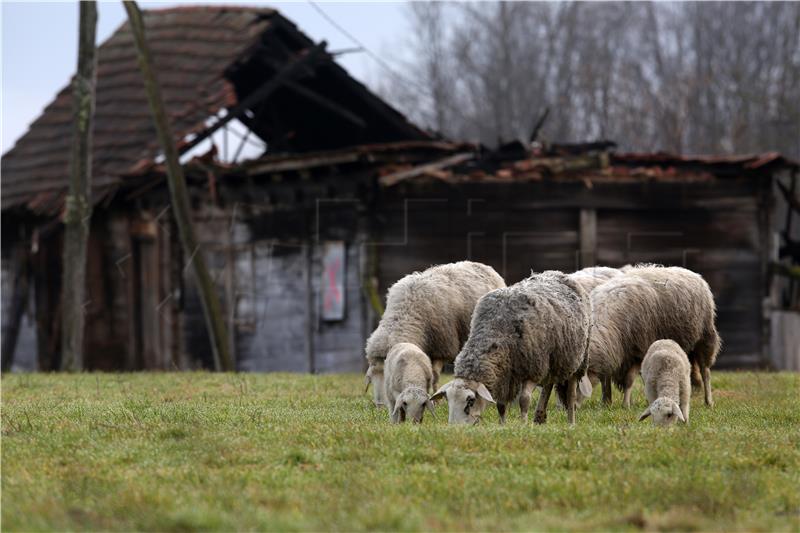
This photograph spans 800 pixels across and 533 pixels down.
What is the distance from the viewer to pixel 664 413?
10500mm

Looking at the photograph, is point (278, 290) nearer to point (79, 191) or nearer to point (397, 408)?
point (79, 191)

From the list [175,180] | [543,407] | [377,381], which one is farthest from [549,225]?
[543,407]

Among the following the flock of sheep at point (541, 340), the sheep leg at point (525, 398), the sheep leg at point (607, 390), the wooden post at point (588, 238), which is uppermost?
the wooden post at point (588, 238)

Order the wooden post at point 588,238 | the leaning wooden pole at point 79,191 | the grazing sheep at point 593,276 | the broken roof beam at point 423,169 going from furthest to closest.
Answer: the wooden post at point 588,238
the broken roof beam at point 423,169
the leaning wooden pole at point 79,191
the grazing sheep at point 593,276

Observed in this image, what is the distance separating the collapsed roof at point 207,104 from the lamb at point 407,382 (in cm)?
1340

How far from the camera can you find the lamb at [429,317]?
12836 millimetres

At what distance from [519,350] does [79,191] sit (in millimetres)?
11769

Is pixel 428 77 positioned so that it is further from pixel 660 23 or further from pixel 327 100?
pixel 327 100

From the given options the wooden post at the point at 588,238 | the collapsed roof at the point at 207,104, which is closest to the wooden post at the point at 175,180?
the collapsed roof at the point at 207,104

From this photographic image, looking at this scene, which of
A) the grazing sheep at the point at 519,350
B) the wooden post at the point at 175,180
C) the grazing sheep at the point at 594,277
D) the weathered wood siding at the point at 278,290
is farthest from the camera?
the weathered wood siding at the point at 278,290

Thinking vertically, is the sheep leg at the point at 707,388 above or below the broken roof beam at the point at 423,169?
below

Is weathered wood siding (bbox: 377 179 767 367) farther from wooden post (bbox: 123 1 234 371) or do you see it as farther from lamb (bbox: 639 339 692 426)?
lamb (bbox: 639 339 692 426)

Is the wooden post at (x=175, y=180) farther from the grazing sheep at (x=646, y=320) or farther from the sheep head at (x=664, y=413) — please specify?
the sheep head at (x=664, y=413)

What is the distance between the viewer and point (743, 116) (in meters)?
52.4
